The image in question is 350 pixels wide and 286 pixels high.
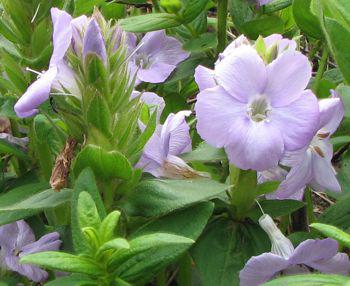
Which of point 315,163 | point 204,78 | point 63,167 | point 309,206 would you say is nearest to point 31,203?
point 63,167

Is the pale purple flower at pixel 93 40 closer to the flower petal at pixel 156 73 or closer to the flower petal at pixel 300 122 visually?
the flower petal at pixel 300 122

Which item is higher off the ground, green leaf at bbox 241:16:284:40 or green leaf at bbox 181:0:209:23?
green leaf at bbox 181:0:209:23

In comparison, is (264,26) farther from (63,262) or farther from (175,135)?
(63,262)

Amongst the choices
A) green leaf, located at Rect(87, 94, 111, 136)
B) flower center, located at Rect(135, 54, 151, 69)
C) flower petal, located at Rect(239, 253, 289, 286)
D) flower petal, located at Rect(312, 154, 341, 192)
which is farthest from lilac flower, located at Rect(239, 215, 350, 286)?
flower center, located at Rect(135, 54, 151, 69)

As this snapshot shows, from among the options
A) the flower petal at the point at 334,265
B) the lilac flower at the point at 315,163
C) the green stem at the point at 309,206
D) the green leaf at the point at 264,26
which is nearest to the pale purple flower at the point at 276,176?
the lilac flower at the point at 315,163

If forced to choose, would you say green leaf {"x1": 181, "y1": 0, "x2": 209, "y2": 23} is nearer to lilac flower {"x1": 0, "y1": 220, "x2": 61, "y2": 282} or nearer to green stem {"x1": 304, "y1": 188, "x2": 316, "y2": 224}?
green stem {"x1": 304, "y1": 188, "x2": 316, "y2": 224}

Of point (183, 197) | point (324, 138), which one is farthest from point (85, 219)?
point (324, 138)

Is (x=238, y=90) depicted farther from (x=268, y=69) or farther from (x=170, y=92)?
(x=170, y=92)
